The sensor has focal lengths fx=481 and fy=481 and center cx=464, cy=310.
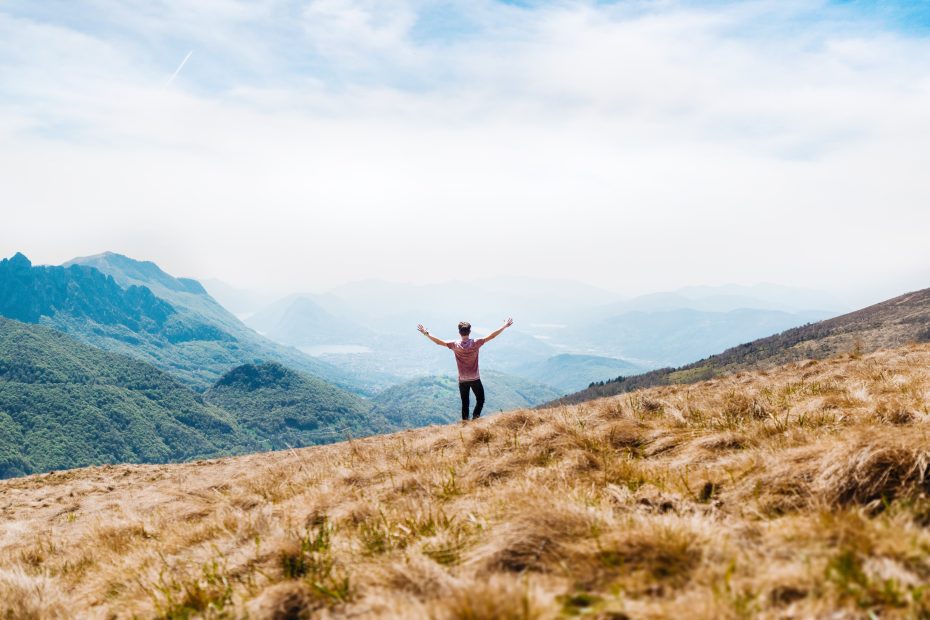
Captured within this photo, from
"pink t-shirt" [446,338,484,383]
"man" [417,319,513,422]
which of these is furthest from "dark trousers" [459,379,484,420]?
"pink t-shirt" [446,338,484,383]

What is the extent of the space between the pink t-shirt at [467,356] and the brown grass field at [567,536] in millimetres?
5929

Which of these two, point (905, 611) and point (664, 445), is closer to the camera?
point (905, 611)

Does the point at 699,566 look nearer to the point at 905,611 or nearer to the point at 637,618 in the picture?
the point at 637,618

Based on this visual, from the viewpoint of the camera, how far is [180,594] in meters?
4.27

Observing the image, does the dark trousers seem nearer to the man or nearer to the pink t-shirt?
the man

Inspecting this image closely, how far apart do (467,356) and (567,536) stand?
10686 mm

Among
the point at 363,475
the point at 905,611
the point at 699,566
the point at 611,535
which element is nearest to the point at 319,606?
the point at 611,535

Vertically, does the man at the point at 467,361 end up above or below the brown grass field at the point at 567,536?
above

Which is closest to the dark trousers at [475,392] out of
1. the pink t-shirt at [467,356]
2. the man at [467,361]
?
the man at [467,361]

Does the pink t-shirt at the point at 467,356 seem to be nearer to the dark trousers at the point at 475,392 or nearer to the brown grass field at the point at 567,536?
the dark trousers at the point at 475,392

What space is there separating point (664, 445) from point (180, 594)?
605 cm

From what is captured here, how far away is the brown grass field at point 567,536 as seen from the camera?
2828 mm

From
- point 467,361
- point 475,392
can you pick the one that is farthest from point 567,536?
point 467,361

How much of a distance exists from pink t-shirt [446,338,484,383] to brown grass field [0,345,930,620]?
19.5 feet
